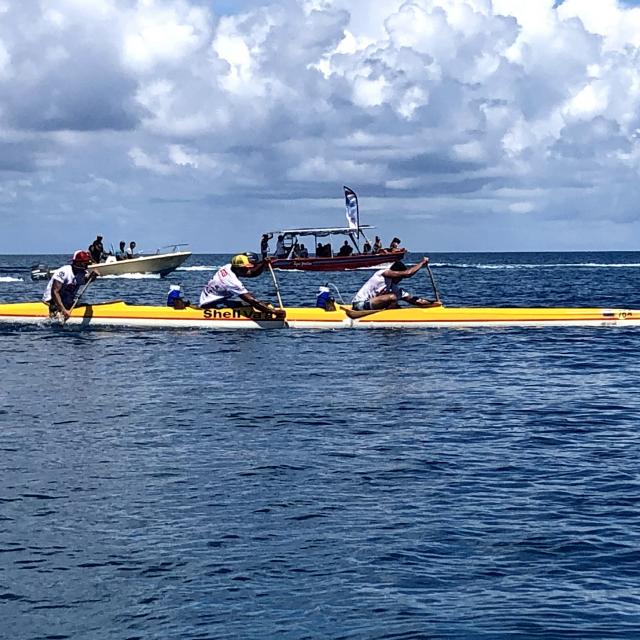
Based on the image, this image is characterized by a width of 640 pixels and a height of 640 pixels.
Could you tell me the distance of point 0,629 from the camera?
24.3 ft

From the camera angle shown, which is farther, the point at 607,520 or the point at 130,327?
the point at 130,327

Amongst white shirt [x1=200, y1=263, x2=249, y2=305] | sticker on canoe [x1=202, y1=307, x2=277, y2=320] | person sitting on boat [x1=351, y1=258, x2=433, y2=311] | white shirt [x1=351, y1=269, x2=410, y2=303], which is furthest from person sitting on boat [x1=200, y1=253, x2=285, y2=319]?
white shirt [x1=351, y1=269, x2=410, y2=303]

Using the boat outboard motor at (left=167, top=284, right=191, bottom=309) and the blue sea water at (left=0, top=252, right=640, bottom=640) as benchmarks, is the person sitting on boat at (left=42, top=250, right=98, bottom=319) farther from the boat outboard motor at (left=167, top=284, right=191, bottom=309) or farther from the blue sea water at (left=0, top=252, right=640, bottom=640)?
the blue sea water at (left=0, top=252, right=640, bottom=640)

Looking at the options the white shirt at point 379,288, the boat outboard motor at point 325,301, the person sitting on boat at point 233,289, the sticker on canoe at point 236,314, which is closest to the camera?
the person sitting on boat at point 233,289

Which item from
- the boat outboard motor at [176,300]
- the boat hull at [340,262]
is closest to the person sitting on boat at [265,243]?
the boat hull at [340,262]

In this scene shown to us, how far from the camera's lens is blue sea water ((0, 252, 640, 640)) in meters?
7.70

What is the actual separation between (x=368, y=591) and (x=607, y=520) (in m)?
2.78

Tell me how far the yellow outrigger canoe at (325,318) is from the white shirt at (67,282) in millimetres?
369

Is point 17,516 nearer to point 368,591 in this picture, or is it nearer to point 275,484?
point 275,484

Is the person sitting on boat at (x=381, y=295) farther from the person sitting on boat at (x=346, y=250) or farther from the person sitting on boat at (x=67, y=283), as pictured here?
the person sitting on boat at (x=346, y=250)

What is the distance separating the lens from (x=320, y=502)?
1048cm

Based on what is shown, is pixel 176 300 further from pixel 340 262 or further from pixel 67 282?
pixel 340 262

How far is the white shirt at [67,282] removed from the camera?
2536cm

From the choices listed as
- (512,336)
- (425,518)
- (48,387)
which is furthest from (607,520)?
(512,336)
